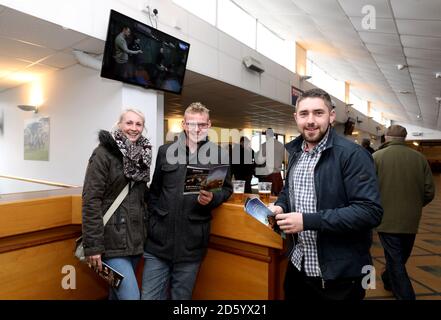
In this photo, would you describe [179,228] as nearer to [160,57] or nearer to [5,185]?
[160,57]

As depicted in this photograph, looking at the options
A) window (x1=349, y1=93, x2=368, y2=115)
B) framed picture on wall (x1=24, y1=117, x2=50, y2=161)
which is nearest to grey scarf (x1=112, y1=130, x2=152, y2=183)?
framed picture on wall (x1=24, y1=117, x2=50, y2=161)

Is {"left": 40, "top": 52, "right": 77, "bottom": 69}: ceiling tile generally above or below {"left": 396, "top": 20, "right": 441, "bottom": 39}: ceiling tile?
below

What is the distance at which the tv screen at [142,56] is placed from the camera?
11.1 feet

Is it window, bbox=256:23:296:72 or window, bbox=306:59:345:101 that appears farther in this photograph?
window, bbox=306:59:345:101

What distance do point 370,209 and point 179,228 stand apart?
1.07 metres

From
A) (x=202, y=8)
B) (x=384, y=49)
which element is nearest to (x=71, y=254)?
(x=202, y=8)

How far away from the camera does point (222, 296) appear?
2.31 metres

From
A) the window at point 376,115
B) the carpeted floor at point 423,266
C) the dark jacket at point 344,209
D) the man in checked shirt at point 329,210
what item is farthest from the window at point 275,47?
the window at point 376,115

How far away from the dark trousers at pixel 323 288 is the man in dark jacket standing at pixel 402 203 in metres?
1.50

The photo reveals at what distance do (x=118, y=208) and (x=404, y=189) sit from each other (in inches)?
95.7

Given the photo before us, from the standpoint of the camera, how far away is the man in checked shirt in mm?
1247

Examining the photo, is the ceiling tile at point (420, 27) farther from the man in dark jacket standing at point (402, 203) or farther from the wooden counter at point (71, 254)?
the wooden counter at point (71, 254)

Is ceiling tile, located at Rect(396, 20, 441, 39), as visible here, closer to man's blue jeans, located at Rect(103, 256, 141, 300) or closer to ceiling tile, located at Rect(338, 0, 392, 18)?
ceiling tile, located at Rect(338, 0, 392, 18)

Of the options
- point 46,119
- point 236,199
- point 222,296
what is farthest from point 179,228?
point 46,119
